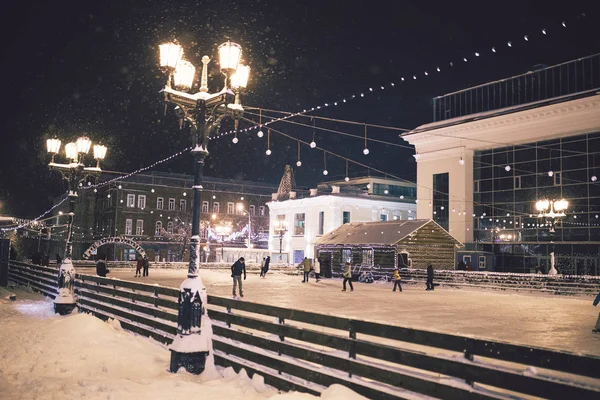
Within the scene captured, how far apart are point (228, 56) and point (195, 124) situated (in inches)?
59.0

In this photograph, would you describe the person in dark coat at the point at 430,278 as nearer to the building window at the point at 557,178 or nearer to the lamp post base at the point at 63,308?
the building window at the point at 557,178

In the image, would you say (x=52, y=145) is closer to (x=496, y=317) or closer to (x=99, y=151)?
(x=99, y=151)

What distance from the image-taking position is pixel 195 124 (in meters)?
9.60

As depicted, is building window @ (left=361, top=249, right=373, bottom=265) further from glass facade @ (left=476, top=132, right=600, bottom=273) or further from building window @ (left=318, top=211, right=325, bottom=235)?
building window @ (left=318, top=211, right=325, bottom=235)

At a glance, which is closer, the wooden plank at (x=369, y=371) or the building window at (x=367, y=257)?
the wooden plank at (x=369, y=371)

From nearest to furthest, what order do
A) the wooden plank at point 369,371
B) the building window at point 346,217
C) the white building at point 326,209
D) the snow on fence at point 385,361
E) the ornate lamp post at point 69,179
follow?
1. the snow on fence at point 385,361
2. the wooden plank at point 369,371
3. the ornate lamp post at point 69,179
4. the building window at point 346,217
5. the white building at point 326,209

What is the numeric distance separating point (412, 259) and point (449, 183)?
9.61m

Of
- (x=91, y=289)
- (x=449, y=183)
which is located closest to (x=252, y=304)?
(x=91, y=289)

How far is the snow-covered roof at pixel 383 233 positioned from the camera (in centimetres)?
3562

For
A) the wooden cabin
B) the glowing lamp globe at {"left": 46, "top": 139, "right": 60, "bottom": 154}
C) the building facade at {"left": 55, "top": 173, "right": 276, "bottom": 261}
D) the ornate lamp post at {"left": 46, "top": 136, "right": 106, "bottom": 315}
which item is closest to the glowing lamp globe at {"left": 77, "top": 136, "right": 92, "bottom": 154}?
the ornate lamp post at {"left": 46, "top": 136, "right": 106, "bottom": 315}

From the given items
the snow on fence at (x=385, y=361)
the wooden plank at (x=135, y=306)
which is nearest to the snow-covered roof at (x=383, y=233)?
the wooden plank at (x=135, y=306)

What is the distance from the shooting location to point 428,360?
5.52m

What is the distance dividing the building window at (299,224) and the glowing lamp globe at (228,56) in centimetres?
4919

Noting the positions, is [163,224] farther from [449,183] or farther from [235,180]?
[449,183]
